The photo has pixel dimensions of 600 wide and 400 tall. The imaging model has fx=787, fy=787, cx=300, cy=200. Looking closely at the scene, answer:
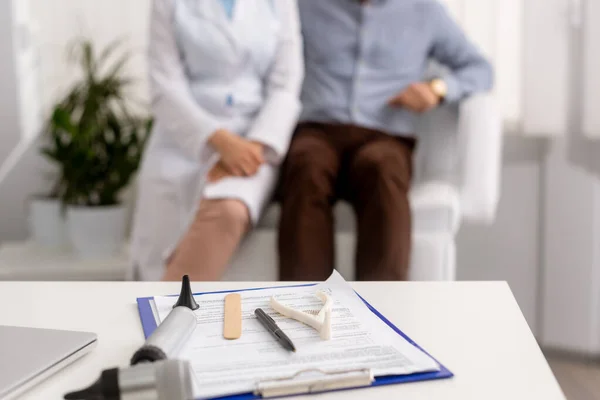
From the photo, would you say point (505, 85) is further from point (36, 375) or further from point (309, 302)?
point (36, 375)

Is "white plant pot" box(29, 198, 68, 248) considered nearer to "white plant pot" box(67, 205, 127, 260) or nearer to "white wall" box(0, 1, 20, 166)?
"white plant pot" box(67, 205, 127, 260)

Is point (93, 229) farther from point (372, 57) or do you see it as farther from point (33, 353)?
point (33, 353)

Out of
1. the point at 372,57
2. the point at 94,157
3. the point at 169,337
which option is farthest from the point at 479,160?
the point at 169,337

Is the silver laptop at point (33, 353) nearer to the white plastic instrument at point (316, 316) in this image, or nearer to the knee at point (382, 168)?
the white plastic instrument at point (316, 316)

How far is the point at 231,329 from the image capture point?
0.76 meters

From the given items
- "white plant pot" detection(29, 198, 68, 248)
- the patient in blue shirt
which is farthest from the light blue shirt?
"white plant pot" detection(29, 198, 68, 248)

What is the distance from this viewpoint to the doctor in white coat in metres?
1.88

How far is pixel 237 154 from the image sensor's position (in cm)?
183

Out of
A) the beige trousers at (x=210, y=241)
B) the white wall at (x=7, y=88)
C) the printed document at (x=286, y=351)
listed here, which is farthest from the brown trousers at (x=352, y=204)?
the white wall at (x=7, y=88)

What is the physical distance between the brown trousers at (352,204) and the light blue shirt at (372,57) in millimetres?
202

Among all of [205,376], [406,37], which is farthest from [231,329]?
[406,37]

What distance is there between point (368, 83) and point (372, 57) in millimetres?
72

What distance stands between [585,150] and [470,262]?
507 mm

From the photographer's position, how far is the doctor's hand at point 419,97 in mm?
1987
